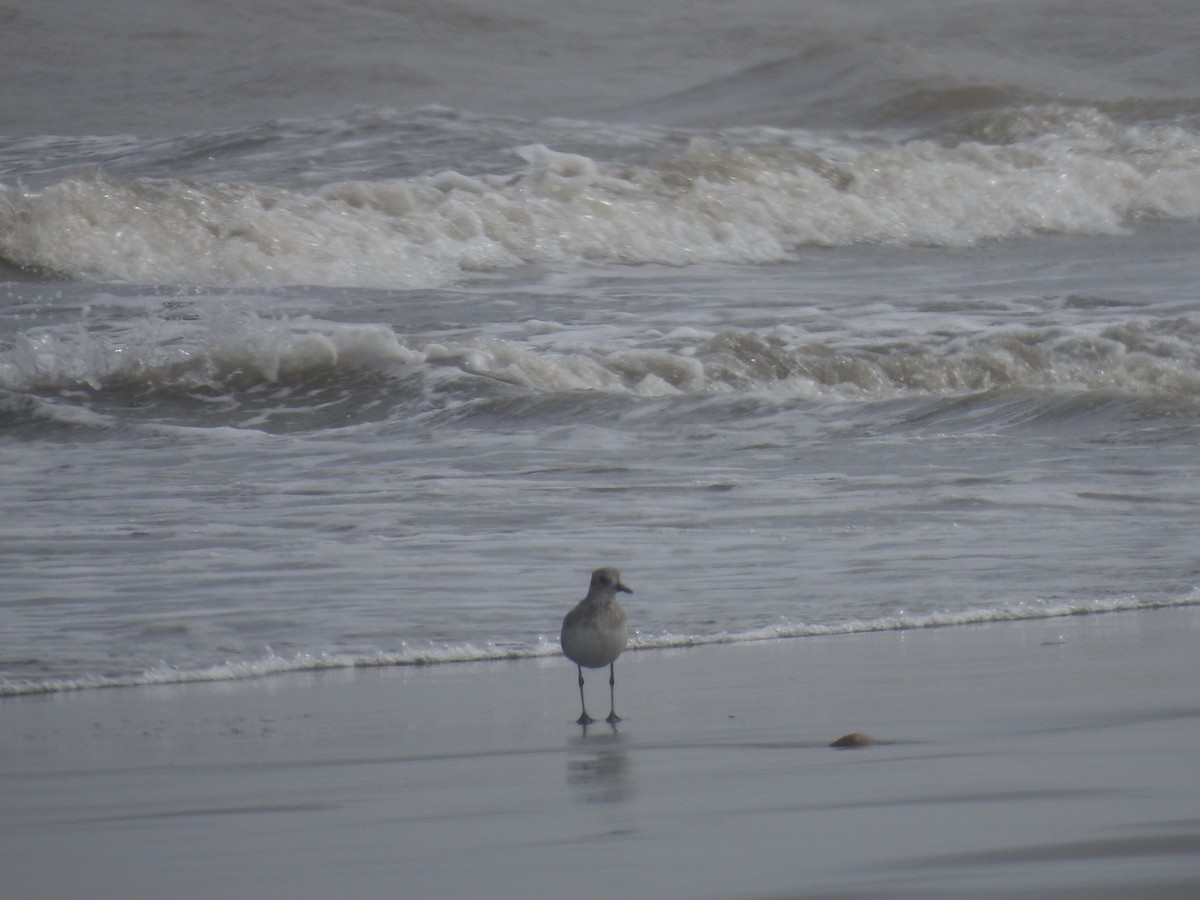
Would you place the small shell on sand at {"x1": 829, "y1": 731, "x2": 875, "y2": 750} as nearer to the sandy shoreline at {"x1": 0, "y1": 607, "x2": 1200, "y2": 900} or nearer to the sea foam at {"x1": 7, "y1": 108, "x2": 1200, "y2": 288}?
the sandy shoreline at {"x1": 0, "y1": 607, "x2": 1200, "y2": 900}

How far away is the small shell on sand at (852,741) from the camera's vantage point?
2762 millimetres

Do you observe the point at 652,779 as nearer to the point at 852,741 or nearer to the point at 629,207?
the point at 852,741

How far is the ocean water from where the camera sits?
465 cm

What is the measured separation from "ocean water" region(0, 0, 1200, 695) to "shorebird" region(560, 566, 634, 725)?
900mm

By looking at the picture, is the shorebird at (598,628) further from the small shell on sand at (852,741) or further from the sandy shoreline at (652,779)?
the small shell on sand at (852,741)

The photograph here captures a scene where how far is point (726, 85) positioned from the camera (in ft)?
81.3

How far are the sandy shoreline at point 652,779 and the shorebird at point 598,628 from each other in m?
0.13

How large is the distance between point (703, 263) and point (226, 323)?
5.76m

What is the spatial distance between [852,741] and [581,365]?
655cm

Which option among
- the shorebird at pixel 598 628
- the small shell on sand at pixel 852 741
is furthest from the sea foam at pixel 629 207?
the small shell on sand at pixel 852 741

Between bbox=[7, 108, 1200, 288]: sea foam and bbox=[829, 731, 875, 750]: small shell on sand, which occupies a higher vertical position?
bbox=[7, 108, 1200, 288]: sea foam

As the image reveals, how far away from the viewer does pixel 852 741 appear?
2.77 metres

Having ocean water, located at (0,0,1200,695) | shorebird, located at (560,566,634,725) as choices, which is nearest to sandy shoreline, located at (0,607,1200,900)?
shorebird, located at (560,566,634,725)

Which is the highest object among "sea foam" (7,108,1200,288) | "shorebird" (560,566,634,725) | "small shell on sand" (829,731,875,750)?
"sea foam" (7,108,1200,288)
